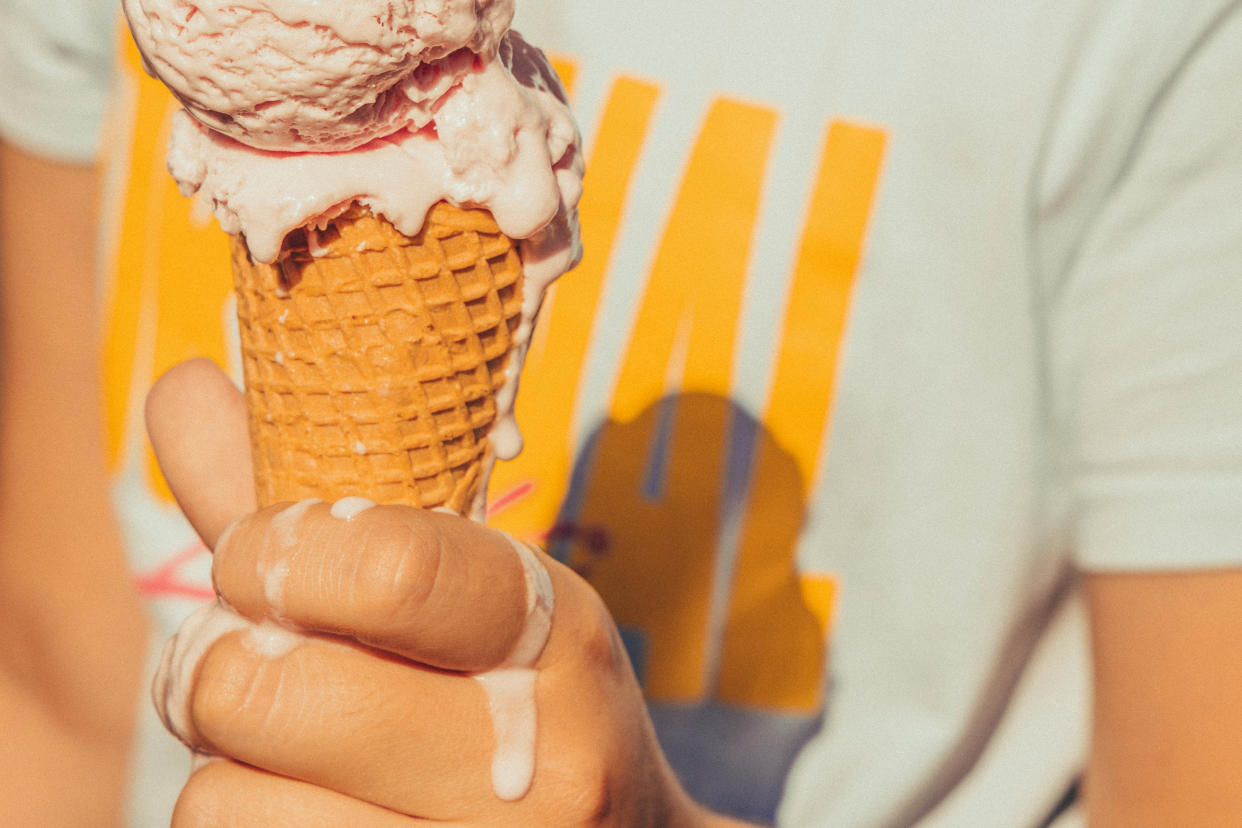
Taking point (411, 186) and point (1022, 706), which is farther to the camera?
point (1022, 706)

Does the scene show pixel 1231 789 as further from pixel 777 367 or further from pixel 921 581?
pixel 777 367

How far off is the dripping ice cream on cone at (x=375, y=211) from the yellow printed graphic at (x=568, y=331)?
41 centimetres

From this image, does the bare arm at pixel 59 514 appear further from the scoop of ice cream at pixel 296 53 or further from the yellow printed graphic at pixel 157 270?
the scoop of ice cream at pixel 296 53

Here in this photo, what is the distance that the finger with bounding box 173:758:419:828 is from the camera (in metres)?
0.55

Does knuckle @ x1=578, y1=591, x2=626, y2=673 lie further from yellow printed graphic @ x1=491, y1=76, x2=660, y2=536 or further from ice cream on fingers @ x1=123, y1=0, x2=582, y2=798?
yellow printed graphic @ x1=491, y1=76, x2=660, y2=536

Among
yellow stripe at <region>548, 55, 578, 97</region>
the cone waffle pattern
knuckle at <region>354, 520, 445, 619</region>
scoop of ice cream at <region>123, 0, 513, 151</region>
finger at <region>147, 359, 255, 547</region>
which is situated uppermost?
yellow stripe at <region>548, 55, 578, 97</region>

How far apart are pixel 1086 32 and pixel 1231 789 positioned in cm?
71

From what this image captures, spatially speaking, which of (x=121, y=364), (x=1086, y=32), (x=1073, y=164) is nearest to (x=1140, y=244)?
(x=1073, y=164)

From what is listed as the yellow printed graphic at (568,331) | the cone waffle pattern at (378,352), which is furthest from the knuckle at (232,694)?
the yellow printed graphic at (568,331)

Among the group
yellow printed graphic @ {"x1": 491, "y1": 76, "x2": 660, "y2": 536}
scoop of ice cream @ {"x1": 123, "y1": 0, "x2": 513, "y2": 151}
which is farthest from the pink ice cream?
yellow printed graphic @ {"x1": 491, "y1": 76, "x2": 660, "y2": 536}

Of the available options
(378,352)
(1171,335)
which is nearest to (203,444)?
(378,352)

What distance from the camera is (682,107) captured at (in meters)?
0.99

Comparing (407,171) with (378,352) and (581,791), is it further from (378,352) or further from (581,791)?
(581,791)

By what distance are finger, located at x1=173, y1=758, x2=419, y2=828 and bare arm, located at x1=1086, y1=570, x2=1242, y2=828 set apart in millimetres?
718
